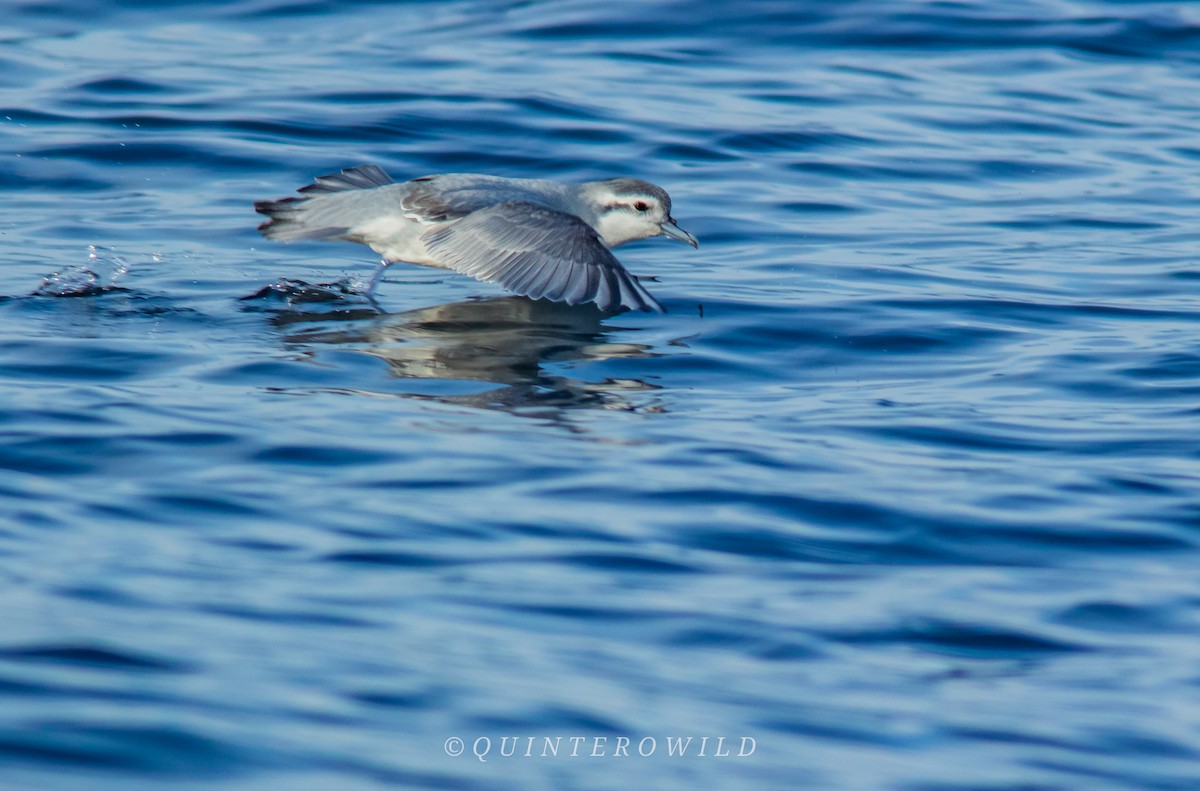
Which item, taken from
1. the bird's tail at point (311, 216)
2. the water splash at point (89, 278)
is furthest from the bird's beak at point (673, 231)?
the water splash at point (89, 278)

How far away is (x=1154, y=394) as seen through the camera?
25.3ft

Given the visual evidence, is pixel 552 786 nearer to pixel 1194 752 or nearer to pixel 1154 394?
pixel 1194 752

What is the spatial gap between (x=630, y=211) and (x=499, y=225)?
110 centimetres

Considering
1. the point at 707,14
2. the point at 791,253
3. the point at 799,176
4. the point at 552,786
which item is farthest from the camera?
the point at 707,14

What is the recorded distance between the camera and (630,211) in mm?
9812

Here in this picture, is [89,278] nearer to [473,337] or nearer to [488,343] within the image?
[473,337]

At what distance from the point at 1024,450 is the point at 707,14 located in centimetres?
1094

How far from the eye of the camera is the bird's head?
976cm

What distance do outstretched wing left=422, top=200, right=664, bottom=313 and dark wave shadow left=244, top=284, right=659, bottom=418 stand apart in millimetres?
257

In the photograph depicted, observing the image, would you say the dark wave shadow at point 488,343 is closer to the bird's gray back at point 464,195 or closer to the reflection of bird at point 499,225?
the reflection of bird at point 499,225

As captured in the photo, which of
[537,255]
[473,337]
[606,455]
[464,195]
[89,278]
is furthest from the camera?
[464,195]

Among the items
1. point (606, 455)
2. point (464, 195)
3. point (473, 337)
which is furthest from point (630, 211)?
point (606, 455)

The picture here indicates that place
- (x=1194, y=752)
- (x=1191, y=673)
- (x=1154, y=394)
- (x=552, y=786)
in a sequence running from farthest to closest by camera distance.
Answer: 1. (x=1154, y=394)
2. (x=1191, y=673)
3. (x=1194, y=752)
4. (x=552, y=786)

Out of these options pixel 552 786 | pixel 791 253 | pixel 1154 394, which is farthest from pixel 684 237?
pixel 552 786
